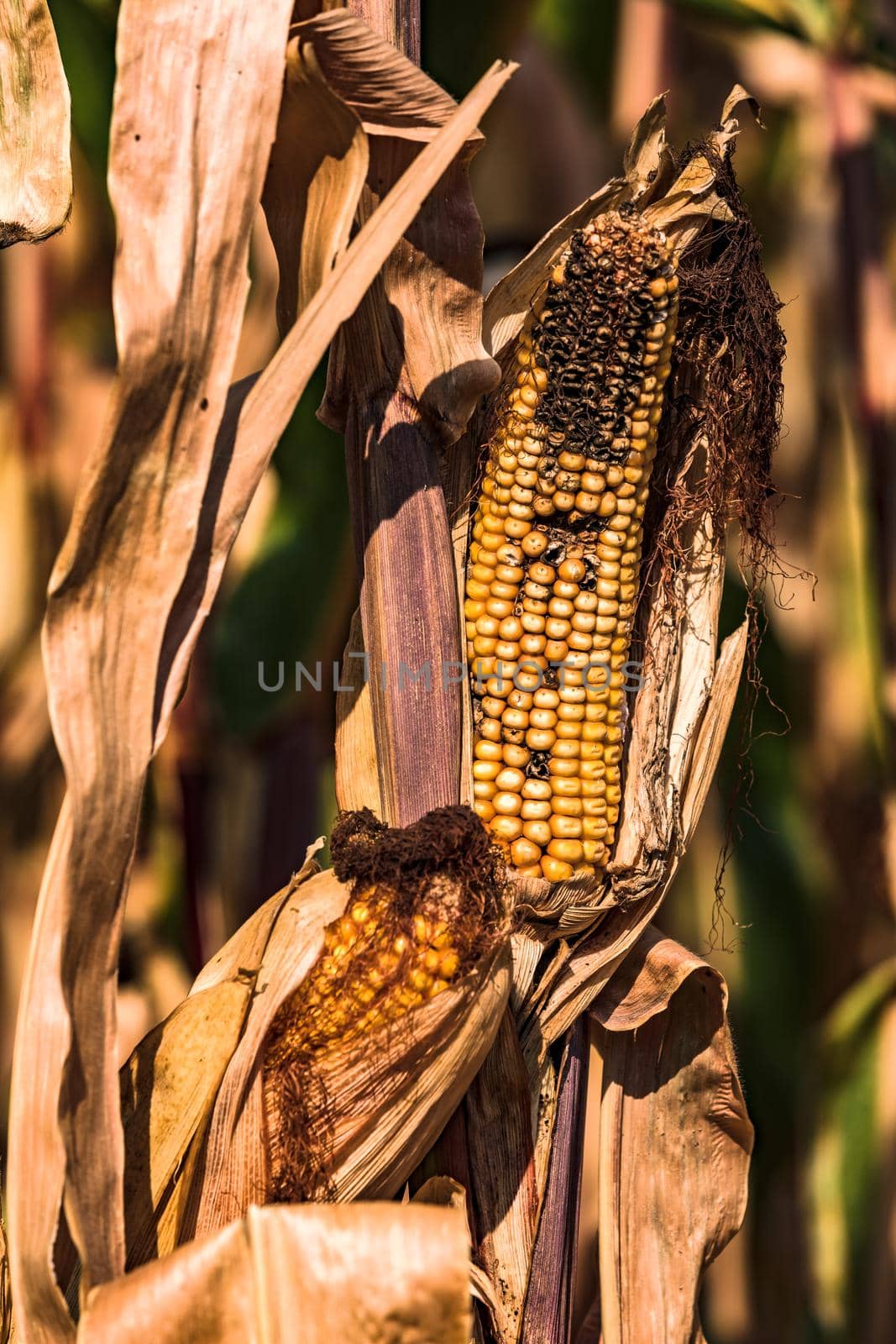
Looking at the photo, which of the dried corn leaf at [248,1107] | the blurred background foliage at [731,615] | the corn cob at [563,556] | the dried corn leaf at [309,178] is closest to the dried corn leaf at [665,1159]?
the corn cob at [563,556]

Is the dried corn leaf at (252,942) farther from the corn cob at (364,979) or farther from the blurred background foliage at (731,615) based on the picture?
the blurred background foliage at (731,615)

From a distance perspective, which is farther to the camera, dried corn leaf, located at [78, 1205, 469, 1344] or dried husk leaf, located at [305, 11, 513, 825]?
dried husk leaf, located at [305, 11, 513, 825]

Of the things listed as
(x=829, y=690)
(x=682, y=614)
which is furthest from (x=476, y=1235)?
(x=829, y=690)

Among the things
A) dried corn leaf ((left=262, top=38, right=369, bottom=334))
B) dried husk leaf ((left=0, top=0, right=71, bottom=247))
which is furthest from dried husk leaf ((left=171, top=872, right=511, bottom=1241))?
dried husk leaf ((left=0, top=0, right=71, bottom=247))

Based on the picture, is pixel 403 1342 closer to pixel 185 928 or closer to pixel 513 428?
pixel 513 428

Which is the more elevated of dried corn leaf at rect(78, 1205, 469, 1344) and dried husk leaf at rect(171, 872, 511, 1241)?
dried husk leaf at rect(171, 872, 511, 1241)

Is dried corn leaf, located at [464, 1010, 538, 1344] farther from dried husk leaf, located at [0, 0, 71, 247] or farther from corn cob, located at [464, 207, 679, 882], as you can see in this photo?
dried husk leaf, located at [0, 0, 71, 247]
